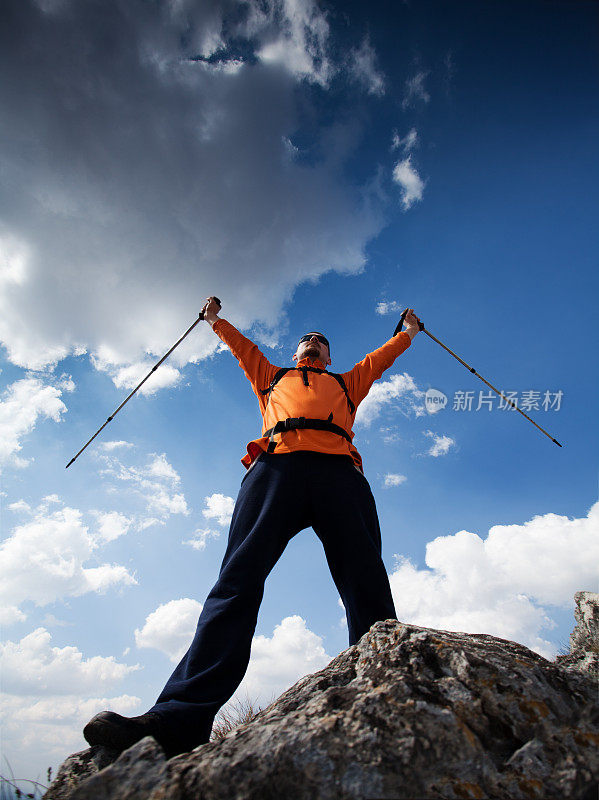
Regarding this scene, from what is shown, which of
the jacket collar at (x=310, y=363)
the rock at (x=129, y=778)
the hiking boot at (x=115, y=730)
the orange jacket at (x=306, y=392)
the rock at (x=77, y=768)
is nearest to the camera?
the rock at (x=129, y=778)

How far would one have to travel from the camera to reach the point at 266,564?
124 inches

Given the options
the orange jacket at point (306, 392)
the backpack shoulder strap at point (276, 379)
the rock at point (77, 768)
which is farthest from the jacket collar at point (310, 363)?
the rock at point (77, 768)

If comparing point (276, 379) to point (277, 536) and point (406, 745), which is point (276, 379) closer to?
point (277, 536)

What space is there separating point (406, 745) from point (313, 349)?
4097 mm

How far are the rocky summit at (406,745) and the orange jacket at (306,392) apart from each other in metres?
1.96

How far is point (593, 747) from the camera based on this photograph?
1647 millimetres

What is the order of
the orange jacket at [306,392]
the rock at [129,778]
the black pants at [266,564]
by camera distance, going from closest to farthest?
the rock at [129,778] < the black pants at [266,564] < the orange jacket at [306,392]

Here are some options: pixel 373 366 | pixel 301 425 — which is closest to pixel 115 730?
pixel 301 425

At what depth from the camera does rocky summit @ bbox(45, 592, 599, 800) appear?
1.47 meters

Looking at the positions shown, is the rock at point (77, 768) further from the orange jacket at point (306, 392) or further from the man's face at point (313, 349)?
the man's face at point (313, 349)

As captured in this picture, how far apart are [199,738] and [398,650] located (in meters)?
1.30

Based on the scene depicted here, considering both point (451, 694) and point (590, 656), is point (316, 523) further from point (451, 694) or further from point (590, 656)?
point (590, 656)

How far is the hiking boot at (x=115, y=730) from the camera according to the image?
6.90 ft

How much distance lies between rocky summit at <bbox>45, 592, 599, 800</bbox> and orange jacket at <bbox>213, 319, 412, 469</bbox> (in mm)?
1962
